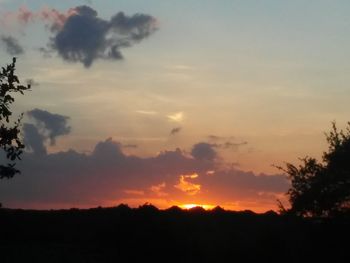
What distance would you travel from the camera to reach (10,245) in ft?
121

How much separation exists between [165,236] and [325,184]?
63.8ft

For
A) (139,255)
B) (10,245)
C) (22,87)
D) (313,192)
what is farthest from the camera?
(313,192)

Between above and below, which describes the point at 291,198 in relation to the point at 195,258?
above

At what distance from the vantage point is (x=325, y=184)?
56.0m

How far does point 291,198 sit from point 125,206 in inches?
707

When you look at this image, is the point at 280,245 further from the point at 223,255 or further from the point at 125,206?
the point at 125,206

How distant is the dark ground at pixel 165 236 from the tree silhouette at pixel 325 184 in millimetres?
2379

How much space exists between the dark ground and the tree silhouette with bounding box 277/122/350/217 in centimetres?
238

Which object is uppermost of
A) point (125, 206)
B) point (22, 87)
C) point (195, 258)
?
point (22, 87)

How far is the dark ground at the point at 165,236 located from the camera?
40094 millimetres

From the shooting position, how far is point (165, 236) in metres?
42.5

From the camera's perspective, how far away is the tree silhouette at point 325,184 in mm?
55031

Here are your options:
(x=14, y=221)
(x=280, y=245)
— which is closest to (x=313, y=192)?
(x=280, y=245)

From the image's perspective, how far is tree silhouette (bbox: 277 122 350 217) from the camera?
5503cm
